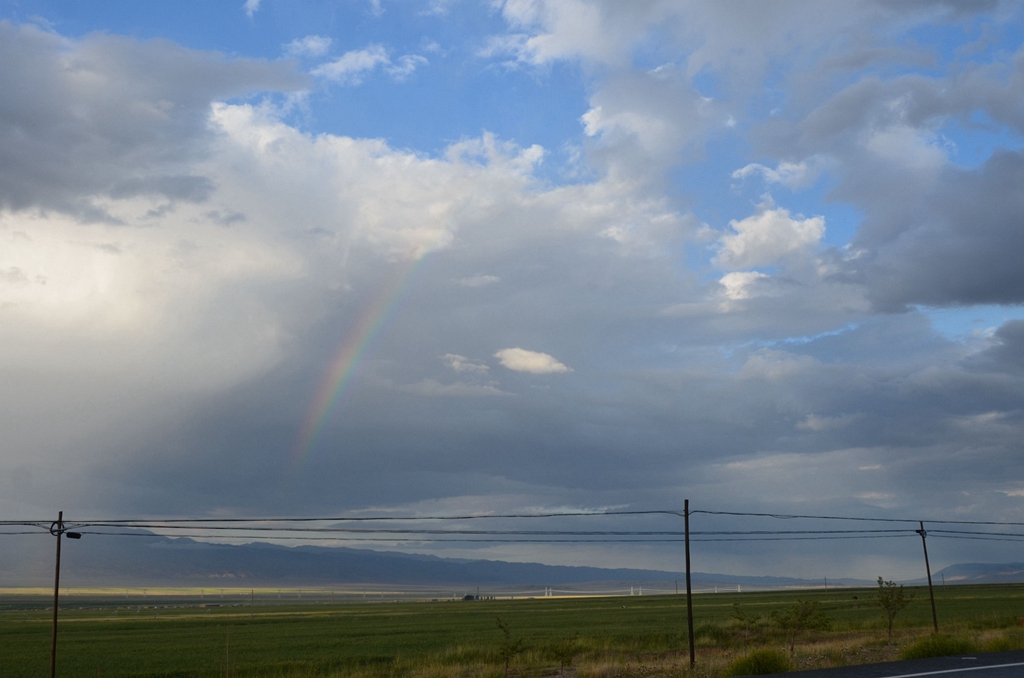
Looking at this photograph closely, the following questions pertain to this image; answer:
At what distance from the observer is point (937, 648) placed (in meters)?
34.0

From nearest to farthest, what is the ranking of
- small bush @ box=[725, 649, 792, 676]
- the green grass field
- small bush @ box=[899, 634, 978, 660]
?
small bush @ box=[725, 649, 792, 676] < small bush @ box=[899, 634, 978, 660] < the green grass field

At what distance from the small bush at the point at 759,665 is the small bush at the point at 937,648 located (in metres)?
7.51

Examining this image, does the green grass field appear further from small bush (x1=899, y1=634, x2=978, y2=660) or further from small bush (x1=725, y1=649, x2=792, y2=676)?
small bush (x1=899, y1=634, x2=978, y2=660)

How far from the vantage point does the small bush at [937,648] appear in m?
33.8

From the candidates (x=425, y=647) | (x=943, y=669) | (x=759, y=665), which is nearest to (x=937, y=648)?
(x=943, y=669)

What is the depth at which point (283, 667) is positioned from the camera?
4791cm

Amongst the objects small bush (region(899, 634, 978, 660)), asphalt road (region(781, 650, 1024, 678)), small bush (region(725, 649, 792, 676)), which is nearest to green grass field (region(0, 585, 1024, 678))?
small bush (region(725, 649, 792, 676))

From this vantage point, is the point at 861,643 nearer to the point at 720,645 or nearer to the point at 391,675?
the point at 720,645

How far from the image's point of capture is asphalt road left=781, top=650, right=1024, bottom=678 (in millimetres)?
24047

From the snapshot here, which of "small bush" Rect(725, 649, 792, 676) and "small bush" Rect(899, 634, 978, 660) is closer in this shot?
"small bush" Rect(725, 649, 792, 676)

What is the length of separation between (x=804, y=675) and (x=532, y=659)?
2376 cm

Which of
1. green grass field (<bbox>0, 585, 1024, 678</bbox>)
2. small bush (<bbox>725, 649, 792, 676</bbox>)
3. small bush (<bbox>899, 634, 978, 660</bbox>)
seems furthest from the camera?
green grass field (<bbox>0, 585, 1024, 678</bbox>)

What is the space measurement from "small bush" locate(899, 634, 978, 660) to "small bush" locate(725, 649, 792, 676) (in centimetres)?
751

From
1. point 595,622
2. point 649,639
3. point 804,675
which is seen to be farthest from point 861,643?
point 595,622
